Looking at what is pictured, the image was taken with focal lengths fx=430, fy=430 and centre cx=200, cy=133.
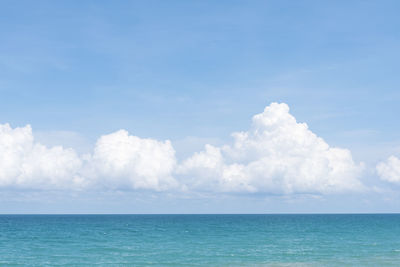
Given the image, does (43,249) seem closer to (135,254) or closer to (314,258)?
(135,254)

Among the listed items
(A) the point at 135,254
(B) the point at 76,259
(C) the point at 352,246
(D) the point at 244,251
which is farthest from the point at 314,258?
(B) the point at 76,259

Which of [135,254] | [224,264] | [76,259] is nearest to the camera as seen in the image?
[224,264]

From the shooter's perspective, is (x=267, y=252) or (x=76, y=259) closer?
(x=76, y=259)

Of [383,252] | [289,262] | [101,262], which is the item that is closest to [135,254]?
[101,262]

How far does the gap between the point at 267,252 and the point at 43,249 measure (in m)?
32.2

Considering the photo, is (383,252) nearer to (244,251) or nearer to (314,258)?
(314,258)

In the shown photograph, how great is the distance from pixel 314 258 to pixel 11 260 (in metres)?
36.4

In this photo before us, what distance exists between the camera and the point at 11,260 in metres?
51.7

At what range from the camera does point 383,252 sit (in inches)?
2235

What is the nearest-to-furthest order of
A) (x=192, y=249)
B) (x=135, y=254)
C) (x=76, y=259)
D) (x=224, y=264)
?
1. (x=224, y=264)
2. (x=76, y=259)
3. (x=135, y=254)
4. (x=192, y=249)

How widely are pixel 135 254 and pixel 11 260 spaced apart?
14.9 metres

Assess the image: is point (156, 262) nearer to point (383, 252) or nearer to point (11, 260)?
point (11, 260)

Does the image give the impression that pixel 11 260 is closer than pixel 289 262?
No

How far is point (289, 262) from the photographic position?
4794 cm
